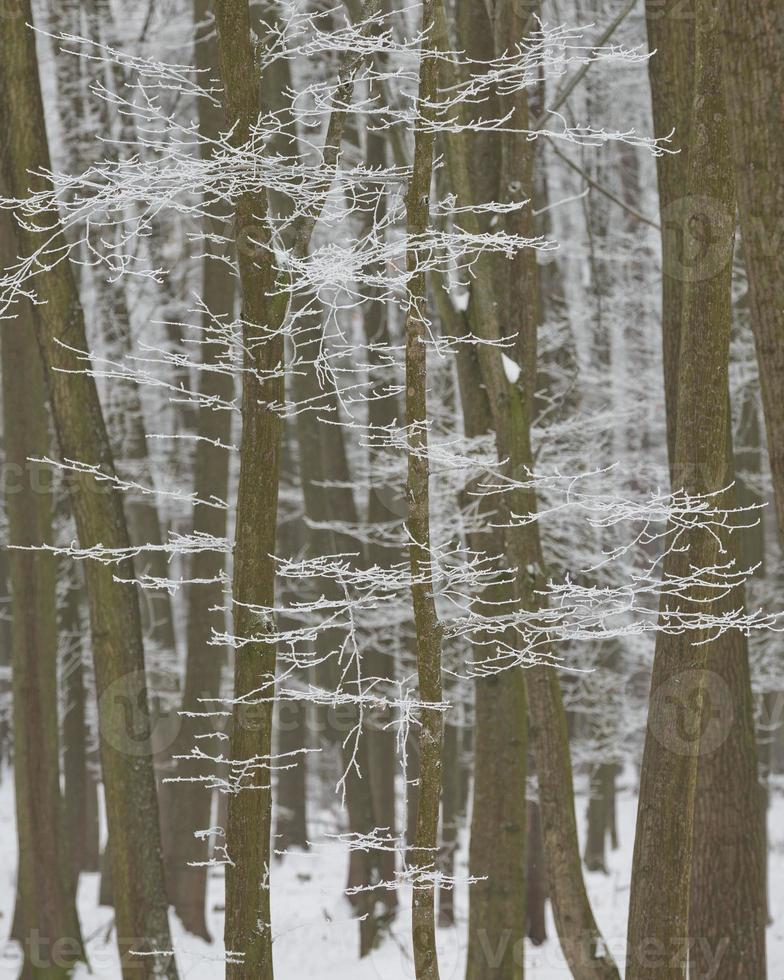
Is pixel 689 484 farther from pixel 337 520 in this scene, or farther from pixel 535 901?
pixel 535 901

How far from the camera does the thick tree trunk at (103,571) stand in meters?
7.00

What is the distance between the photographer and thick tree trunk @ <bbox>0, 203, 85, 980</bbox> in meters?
9.16

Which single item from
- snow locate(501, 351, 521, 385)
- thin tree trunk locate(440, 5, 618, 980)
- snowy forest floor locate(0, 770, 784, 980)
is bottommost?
snowy forest floor locate(0, 770, 784, 980)

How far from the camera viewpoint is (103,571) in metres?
7.05

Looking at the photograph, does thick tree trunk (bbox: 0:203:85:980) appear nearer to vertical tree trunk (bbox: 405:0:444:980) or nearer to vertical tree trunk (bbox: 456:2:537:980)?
vertical tree trunk (bbox: 456:2:537:980)

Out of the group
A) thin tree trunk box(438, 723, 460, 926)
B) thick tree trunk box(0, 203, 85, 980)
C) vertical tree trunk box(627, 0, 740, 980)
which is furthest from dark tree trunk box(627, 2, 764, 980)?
thin tree trunk box(438, 723, 460, 926)

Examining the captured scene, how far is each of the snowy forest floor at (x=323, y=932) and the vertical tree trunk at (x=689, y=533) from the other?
1969mm

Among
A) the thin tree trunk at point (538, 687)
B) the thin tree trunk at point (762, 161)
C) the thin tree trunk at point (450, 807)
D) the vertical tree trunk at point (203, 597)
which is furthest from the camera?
the thin tree trunk at point (450, 807)

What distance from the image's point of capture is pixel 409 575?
16.1 feet

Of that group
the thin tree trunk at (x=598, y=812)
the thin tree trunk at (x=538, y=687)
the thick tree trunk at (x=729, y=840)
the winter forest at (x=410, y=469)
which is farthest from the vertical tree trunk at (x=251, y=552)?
the thin tree trunk at (x=598, y=812)

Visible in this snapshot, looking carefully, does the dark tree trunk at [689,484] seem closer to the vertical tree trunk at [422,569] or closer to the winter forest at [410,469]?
the winter forest at [410,469]

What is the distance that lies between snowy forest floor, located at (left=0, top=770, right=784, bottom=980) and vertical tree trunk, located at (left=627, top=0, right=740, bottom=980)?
1.97m

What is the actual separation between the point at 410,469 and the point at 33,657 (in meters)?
5.39

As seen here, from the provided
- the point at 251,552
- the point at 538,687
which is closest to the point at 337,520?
the point at 538,687
